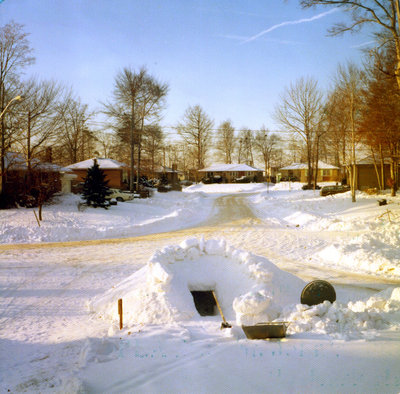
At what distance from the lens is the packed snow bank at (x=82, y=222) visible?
17.2 m

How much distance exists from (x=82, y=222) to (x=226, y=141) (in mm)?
62711

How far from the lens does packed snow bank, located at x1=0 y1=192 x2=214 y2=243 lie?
679 inches

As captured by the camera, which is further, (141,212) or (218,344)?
(141,212)

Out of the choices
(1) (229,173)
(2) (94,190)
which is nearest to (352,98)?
(2) (94,190)

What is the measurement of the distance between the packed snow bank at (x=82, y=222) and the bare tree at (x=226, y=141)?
5356 cm

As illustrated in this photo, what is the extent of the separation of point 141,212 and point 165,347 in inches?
800

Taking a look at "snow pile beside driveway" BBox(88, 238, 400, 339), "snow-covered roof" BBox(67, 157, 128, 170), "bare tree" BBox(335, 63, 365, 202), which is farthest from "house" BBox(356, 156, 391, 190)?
"snow pile beside driveway" BBox(88, 238, 400, 339)

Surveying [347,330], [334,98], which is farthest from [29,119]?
[334,98]

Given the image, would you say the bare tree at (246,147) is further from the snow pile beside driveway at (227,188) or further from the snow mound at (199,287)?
the snow mound at (199,287)

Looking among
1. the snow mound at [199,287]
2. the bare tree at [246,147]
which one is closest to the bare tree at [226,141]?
the bare tree at [246,147]

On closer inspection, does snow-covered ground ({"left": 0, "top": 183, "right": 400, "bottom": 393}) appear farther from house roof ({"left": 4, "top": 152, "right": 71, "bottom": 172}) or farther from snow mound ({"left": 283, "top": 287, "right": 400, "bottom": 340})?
house roof ({"left": 4, "top": 152, "right": 71, "bottom": 172})

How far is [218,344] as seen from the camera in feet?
16.4

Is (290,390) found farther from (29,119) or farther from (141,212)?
(29,119)

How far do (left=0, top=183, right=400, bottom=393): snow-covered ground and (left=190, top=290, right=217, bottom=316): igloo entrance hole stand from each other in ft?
0.87
